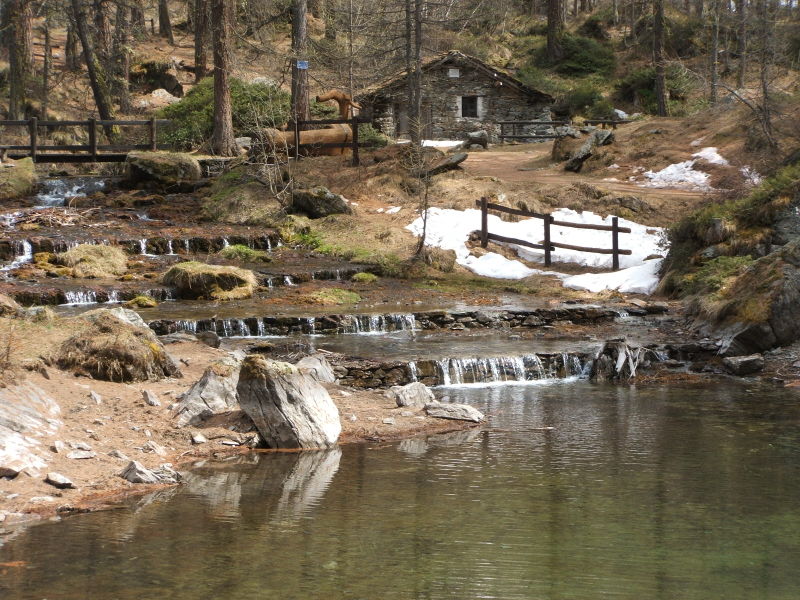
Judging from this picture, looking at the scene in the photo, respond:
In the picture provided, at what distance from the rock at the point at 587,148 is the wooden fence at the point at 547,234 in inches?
278

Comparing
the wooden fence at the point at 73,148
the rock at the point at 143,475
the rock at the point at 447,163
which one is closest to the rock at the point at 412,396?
the rock at the point at 143,475

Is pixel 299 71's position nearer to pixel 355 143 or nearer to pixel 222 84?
pixel 222 84

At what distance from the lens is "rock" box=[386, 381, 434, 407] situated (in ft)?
40.5

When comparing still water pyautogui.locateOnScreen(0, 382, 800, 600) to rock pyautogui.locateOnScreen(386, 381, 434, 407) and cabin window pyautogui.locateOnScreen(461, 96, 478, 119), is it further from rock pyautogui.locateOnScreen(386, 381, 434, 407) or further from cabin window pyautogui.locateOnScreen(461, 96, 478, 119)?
cabin window pyautogui.locateOnScreen(461, 96, 478, 119)

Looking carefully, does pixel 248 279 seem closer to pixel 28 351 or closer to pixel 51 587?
pixel 28 351

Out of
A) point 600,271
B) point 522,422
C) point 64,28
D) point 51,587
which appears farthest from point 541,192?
point 64,28

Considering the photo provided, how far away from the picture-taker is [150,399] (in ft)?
35.3

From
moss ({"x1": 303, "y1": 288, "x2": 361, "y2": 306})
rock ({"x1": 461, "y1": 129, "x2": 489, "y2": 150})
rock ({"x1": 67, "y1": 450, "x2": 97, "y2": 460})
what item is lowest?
rock ({"x1": 67, "y1": 450, "x2": 97, "y2": 460})

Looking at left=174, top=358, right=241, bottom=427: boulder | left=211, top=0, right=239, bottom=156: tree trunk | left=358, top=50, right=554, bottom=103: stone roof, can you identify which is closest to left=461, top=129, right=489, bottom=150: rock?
left=358, top=50, right=554, bottom=103: stone roof

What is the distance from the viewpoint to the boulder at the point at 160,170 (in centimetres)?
3025

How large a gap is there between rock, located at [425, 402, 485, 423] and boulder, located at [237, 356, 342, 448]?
1.73 metres

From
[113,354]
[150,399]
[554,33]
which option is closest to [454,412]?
[150,399]

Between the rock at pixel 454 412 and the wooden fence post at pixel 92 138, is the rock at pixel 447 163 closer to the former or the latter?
the wooden fence post at pixel 92 138

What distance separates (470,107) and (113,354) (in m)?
37.3
